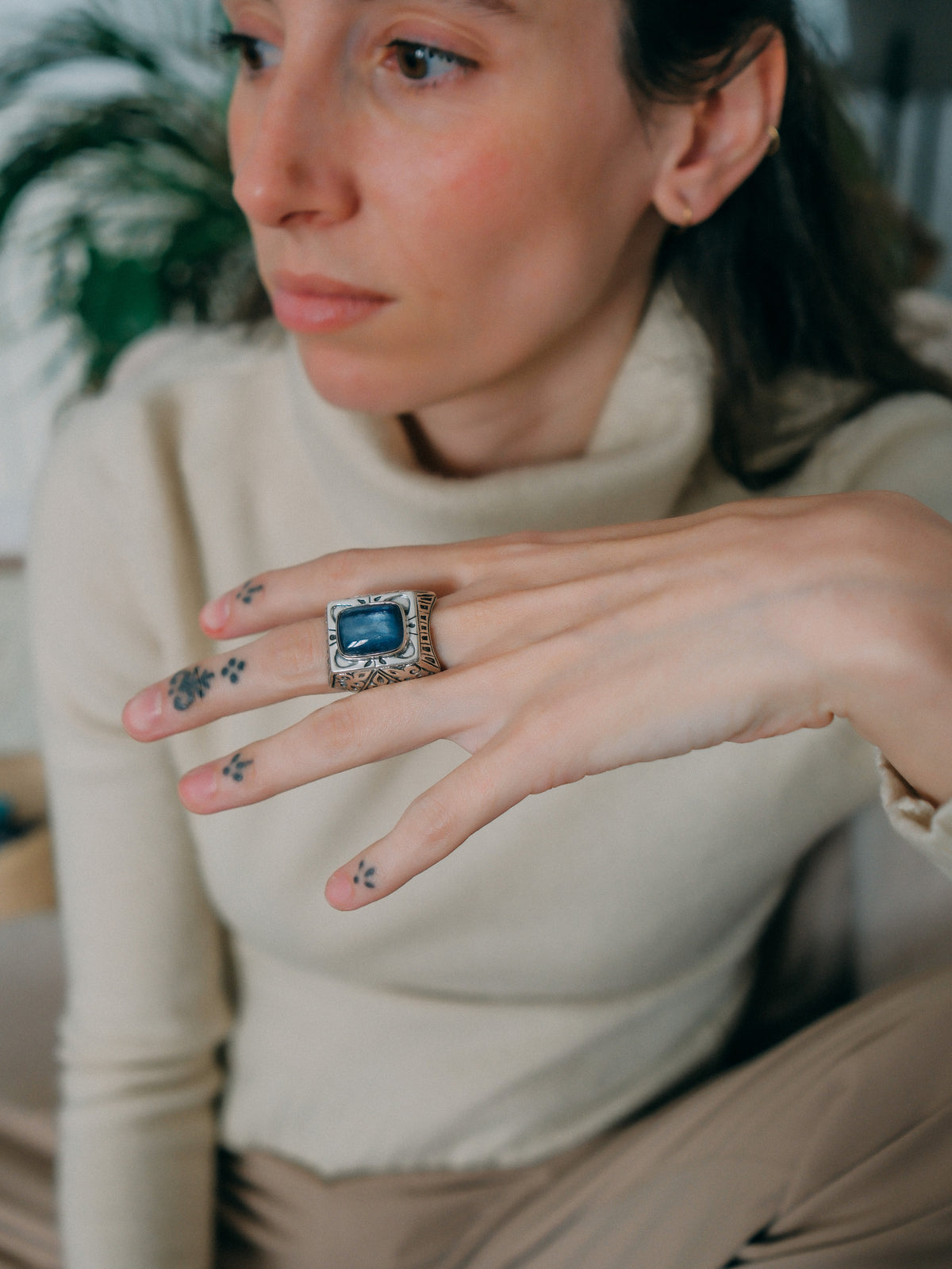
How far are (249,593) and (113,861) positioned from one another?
1.32 ft

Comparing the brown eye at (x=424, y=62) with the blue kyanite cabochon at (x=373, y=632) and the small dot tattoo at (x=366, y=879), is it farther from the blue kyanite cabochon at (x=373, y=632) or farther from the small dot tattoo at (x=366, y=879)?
the small dot tattoo at (x=366, y=879)

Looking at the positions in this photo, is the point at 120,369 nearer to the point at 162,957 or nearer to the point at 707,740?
the point at 162,957

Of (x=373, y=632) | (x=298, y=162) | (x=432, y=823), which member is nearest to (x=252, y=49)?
(x=298, y=162)

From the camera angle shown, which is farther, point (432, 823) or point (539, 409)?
point (539, 409)

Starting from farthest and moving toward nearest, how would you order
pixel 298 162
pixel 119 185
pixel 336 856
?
pixel 119 185 < pixel 336 856 < pixel 298 162

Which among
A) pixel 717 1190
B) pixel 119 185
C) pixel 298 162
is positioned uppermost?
pixel 298 162

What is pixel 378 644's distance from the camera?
0.49 m

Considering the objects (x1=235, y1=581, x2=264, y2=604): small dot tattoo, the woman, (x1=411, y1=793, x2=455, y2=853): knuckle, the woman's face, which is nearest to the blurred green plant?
the woman

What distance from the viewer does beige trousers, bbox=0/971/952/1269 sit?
0.58 metres

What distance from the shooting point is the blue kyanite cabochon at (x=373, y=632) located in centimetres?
49

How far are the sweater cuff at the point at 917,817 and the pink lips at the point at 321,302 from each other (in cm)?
43

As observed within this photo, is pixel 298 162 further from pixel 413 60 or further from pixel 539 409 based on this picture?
pixel 539 409

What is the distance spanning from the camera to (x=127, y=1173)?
773 mm

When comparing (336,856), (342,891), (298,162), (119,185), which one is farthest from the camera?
(119,185)
